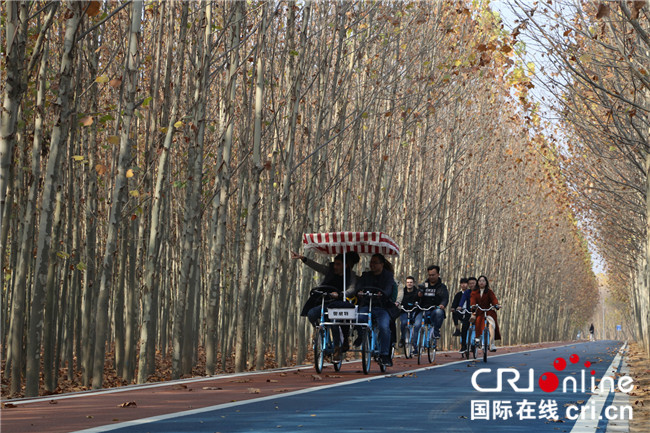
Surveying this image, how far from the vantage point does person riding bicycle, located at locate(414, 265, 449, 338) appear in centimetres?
2208

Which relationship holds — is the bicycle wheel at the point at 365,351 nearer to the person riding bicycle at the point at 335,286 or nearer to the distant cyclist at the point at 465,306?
the person riding bicycle at the point at 335,286

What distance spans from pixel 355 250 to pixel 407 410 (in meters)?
6.53

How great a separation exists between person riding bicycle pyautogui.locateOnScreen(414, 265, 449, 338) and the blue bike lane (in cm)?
798

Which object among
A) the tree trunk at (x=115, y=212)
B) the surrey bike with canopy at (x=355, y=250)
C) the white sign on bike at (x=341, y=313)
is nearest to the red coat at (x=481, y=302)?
the surrey bike with canopy at (x=355, y=250)

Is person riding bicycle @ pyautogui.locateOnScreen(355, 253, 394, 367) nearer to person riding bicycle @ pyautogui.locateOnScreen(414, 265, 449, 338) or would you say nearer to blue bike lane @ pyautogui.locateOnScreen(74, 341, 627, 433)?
blue bike lane @ pyautogui.locateOnScreen(74, 341, 627, 433)

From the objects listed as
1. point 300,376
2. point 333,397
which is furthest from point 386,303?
point 333,397

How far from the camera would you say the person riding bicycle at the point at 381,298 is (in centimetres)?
1549

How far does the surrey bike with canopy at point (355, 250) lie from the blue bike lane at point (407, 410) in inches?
51.0

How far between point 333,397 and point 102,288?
16.6 ft

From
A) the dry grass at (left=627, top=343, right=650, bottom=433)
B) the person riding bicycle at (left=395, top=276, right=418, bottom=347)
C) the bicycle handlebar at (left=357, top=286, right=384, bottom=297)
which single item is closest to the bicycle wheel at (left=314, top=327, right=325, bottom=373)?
the bicycle handlebar at (left=357, top=286, right=384, bottom=297)

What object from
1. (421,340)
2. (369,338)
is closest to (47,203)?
(369,338)

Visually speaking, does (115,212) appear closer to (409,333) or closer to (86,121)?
(86,121)

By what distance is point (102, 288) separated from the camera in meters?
14.4

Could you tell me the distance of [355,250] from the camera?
52.0 ft
